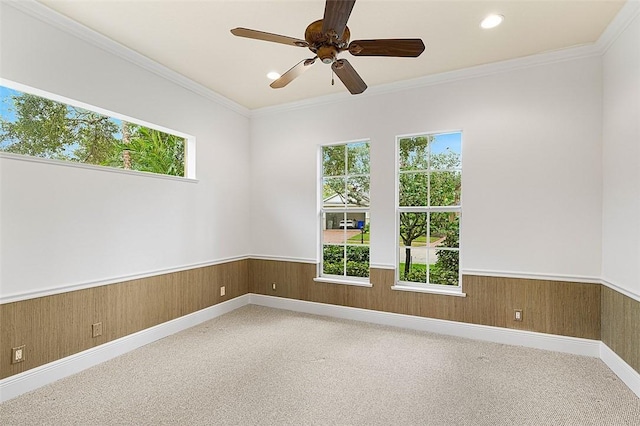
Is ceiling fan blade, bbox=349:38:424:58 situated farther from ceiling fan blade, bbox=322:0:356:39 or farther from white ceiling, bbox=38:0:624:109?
white ceiling, bbox=38:0:624:109

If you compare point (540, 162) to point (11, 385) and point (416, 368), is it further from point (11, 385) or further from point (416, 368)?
point (11, 385)

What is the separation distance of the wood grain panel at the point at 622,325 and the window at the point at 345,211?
7.89 ft

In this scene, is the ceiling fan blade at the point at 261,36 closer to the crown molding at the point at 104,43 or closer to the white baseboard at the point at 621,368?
the crown molding at the point at 104,43

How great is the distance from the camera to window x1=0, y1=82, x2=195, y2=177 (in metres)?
2.71

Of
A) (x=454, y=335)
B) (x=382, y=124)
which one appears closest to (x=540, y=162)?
(x=382, y=124)

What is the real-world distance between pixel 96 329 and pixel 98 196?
122cm

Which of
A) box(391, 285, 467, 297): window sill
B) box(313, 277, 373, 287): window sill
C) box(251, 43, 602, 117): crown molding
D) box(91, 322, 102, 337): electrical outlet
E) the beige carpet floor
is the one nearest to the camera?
the beige carpet floor

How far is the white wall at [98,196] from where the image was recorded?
2.37 metres

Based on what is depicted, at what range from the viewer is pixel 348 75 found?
2.46 metres

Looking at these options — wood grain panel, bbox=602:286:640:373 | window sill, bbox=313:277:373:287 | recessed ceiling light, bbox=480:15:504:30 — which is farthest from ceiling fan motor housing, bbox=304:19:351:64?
wood grain panel, bbox=602:286:640:373

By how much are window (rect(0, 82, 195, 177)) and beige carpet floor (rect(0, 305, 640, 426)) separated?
1961mm

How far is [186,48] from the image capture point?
3.06 metres

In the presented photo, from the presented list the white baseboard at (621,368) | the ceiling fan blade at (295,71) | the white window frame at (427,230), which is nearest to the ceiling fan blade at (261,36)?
the ceiling fan blade at (295,71)

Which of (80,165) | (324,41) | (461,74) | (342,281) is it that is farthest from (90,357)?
(461,74)
